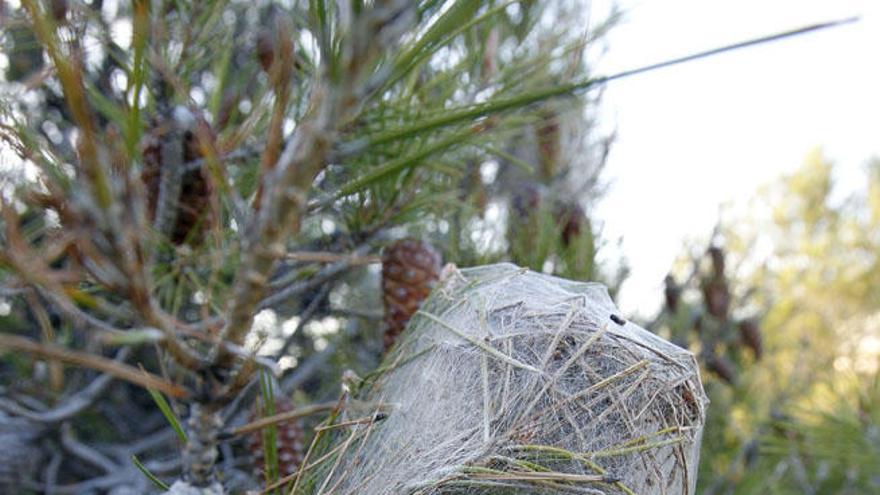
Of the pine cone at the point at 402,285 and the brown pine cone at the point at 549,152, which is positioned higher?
the brown pine cone at the point at 549,152

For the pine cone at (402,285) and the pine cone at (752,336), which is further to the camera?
the pine cone at (752,336)


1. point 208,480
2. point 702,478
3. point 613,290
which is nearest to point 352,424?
point 208,480

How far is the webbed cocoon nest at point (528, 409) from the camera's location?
1.92ft

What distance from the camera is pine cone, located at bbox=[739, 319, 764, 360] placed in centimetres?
162

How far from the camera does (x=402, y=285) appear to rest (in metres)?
0.90

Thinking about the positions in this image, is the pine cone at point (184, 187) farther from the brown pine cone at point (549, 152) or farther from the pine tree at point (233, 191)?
the brown pine cone at point (549, 152)

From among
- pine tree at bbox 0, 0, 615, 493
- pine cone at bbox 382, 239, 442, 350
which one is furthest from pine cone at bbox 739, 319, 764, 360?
pine cone at bbox 382, 239, 442, 350

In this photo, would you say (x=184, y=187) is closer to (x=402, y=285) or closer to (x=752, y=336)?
(x=402, y=285)

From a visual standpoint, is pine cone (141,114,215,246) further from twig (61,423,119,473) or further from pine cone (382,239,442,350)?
twig (61,423,119,473)

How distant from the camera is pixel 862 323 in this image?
3.91 meters

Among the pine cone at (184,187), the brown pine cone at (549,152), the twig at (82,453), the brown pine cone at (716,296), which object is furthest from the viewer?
the brown pine cone at (549,152)

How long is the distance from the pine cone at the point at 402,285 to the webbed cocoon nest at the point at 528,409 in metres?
0.16

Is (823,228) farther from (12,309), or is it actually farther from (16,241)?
(16,241)

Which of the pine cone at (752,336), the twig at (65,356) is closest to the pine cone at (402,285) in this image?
the twig at (65,356)
